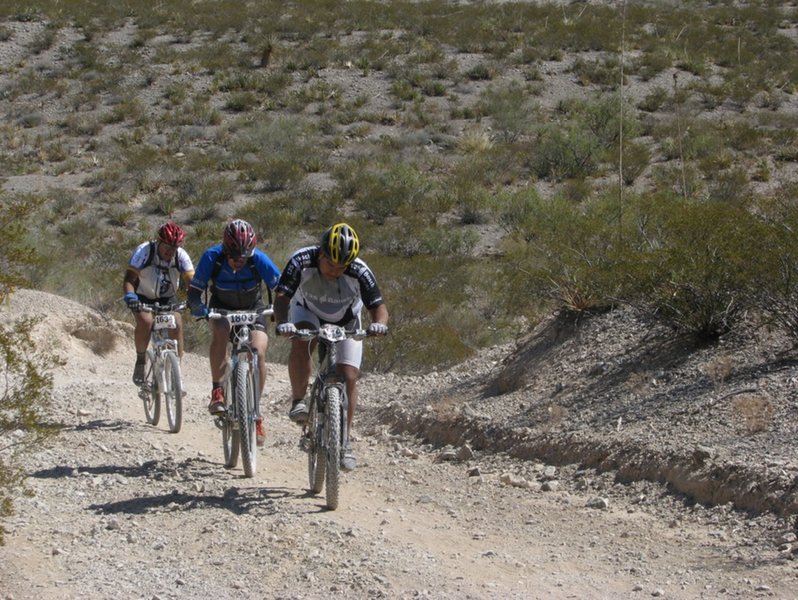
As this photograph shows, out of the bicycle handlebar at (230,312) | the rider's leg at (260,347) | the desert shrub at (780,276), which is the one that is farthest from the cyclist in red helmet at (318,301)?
the desert shrub at (780,276)

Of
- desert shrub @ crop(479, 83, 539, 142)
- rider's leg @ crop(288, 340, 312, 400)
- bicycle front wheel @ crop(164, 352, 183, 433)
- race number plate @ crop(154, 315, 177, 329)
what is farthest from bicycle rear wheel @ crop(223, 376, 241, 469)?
desert shrub @ crop(479, 83, 539, 142)

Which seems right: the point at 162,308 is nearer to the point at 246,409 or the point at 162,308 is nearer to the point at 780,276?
the point at 246,409

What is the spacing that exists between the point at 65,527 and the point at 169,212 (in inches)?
879

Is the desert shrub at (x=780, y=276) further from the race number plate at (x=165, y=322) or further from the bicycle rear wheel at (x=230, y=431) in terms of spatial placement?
the race number plate at (x=165, y=322)

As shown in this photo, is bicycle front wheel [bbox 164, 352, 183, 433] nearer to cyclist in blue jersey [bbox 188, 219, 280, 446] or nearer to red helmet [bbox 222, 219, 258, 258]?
cyclist in blue jersey [bbox 188, 219, 280, 446]

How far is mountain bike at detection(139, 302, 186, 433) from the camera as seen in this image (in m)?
10.2

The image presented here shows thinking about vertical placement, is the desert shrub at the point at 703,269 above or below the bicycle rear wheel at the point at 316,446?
above

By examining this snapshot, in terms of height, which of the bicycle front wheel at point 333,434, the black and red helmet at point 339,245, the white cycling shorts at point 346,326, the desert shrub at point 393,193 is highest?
the black and red helmet at point 339,245

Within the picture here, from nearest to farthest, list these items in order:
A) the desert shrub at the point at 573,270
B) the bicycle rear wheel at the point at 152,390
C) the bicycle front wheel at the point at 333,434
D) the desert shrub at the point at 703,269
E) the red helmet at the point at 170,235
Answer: the bicycle front wheel at the point at 333,434 < the desert shrub at the point at 703,269 < the red helmet at the point at 170,235 < the bicycle rear wheel at the point at 152,390 < the desert shrub at the point at 573,270

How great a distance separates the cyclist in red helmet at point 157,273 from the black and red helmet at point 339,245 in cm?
315

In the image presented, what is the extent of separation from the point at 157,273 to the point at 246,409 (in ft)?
8.92

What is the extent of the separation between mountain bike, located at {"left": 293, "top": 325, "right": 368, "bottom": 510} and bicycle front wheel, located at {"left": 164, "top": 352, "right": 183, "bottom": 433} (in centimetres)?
296

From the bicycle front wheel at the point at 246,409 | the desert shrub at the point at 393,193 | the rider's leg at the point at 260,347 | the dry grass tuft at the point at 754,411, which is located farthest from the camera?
the desert shrub at the point at 393,193

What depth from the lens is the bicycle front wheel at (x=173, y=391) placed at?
33.4ft
